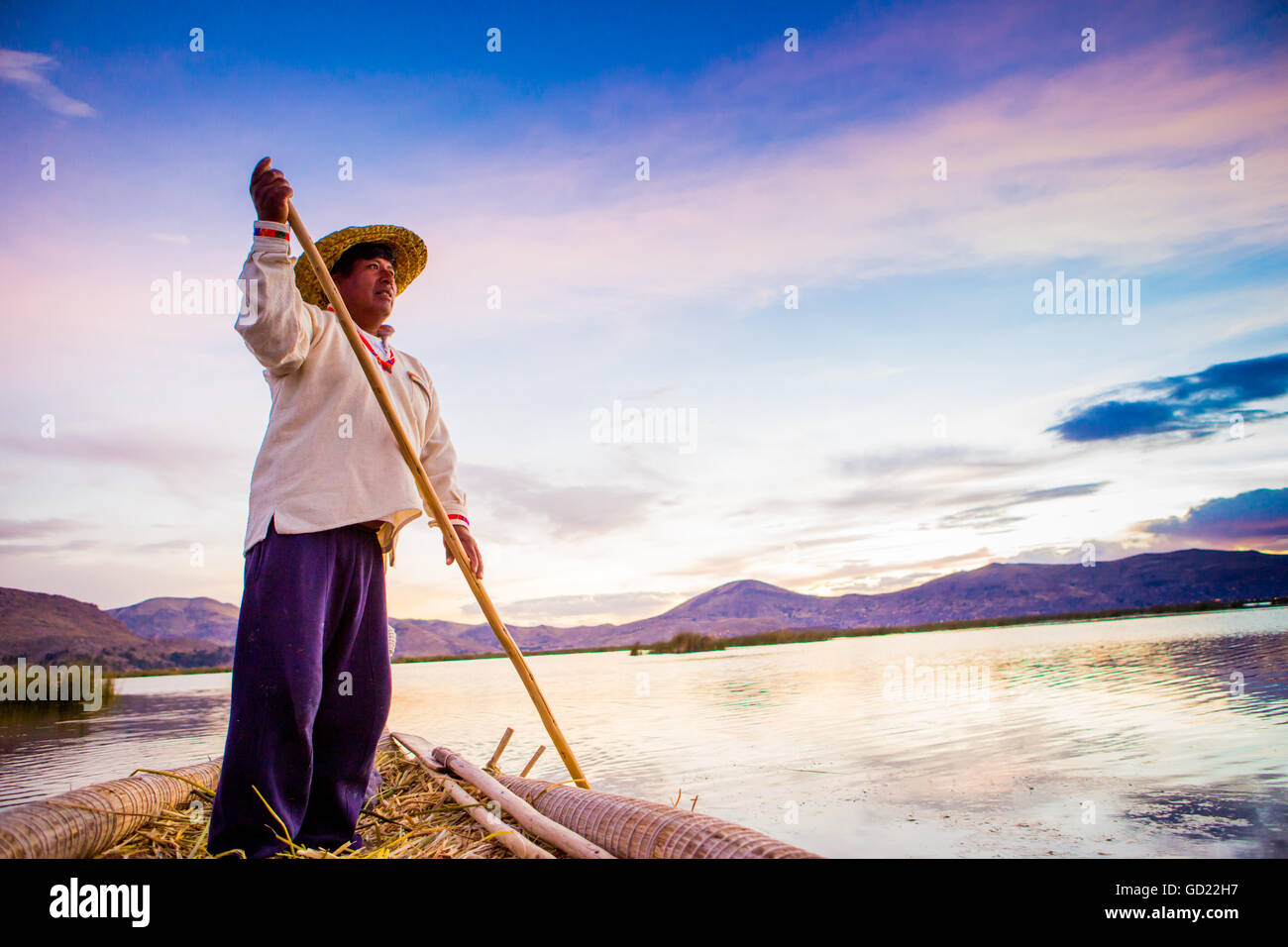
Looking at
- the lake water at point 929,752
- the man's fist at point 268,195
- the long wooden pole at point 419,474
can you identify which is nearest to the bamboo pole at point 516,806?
the long wooden pole at point 419,474

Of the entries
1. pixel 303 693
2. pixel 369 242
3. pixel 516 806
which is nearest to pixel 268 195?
pixel 369 242

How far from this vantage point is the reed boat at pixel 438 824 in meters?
1.71

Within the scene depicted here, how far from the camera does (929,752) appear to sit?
5.57 meters

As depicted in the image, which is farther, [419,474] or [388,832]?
[388,832]

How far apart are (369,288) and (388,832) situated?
1897 mm

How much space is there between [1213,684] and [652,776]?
255 inches

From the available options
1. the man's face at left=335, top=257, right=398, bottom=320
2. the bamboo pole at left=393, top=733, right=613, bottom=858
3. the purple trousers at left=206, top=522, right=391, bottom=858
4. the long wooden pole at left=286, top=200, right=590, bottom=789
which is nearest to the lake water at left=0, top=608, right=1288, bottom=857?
the bamboo pole at left=393, top=733, right=613, bottom=858

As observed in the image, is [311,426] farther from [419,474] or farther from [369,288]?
[369,288]

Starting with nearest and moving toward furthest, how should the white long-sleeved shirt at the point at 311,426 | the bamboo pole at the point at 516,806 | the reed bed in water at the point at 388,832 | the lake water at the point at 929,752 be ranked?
the bamboo pole at the point at 516,806 < the white long-sleeved shirt at the point at 311,426 < the reed bed in water at the point at 388,832 < the lake water at the point at 929,752

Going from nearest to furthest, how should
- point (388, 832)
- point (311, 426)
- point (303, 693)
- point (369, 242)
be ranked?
point (303, 693)
point (311, 426)
point (388, 832)
point (369, 242)

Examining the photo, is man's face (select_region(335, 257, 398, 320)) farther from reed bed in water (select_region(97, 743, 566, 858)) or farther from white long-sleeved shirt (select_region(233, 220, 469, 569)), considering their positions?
reed bed in water (select_region(97, 743, 566, 858))

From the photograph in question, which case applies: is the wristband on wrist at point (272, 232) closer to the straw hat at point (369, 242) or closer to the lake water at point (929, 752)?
the straw hat at point (369, 242)
